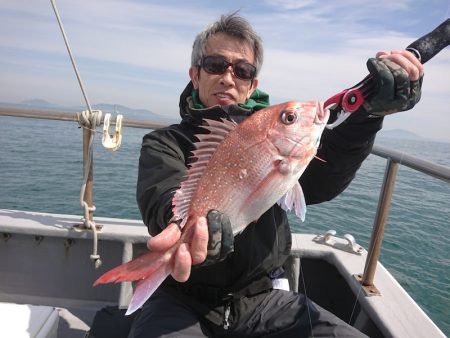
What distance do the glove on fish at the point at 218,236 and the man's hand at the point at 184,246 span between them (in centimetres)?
3

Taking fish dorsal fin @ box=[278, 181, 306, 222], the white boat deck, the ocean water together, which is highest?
fish dorsal fin @ box=[278, 181, 306, 222]

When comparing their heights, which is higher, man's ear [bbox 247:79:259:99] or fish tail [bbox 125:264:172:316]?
man's ear [bbox 247:79:259:99]

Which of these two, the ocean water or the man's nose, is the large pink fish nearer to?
the man's nose

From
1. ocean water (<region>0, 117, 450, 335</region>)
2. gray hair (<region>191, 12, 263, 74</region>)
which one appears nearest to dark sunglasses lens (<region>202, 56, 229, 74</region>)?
gray hair (<region>191, 12, 263, 74</region>)

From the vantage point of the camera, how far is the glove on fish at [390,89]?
179 centimetres

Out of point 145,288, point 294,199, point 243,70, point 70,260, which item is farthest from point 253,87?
point 70,260

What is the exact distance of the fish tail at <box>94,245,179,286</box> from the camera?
1.42m

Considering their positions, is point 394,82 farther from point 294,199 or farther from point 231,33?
point 231,33

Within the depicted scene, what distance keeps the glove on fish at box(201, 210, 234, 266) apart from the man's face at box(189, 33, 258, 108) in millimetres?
1297

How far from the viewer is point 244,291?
2432mm

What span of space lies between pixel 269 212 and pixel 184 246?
1121mm

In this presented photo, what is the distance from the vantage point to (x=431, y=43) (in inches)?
80.2

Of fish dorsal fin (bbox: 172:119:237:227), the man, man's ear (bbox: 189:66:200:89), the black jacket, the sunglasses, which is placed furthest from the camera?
man's ear (bbox: 189:66:200:89)

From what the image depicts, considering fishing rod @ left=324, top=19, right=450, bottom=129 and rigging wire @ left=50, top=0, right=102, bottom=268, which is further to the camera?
rigging wire @ left=50, top=0, right=102, bottom=268
